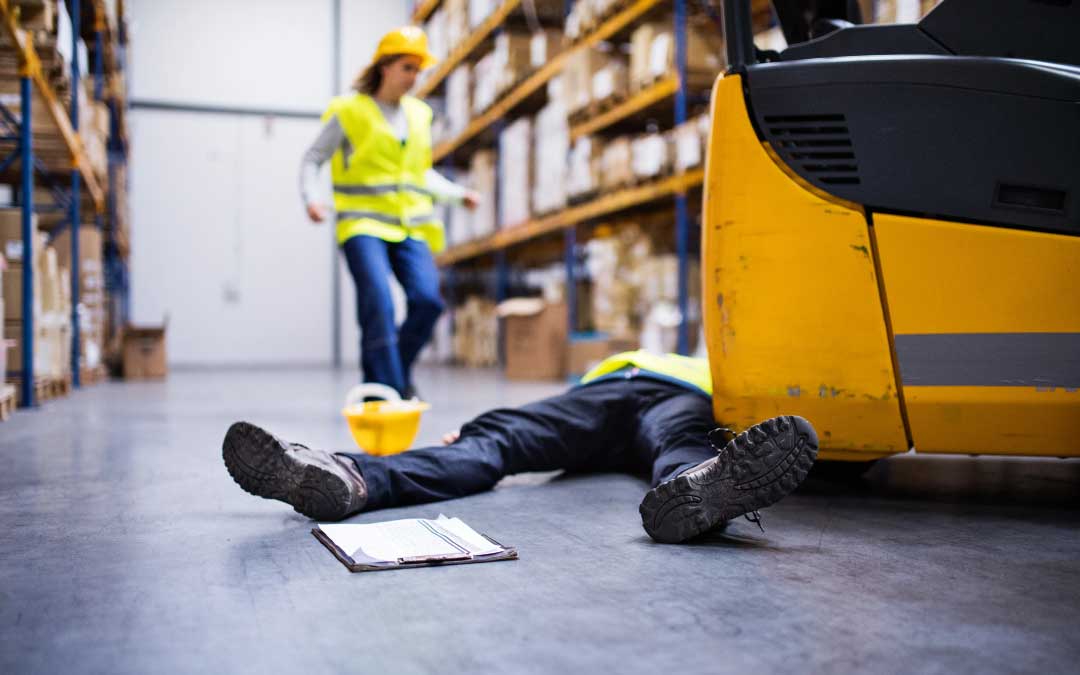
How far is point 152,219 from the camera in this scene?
13.3m

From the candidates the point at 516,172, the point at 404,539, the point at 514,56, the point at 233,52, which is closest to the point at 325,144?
the point at 404,539

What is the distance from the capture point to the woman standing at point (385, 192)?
4.12 meters

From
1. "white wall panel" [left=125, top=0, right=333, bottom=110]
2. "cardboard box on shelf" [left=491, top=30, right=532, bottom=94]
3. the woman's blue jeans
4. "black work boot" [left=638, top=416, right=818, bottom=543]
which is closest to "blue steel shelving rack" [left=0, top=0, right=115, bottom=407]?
the woman's blue jeans

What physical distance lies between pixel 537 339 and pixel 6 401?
13.7 ft

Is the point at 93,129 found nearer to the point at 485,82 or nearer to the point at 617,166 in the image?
the point at 485,82

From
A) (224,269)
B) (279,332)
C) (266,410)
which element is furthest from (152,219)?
(266,410)

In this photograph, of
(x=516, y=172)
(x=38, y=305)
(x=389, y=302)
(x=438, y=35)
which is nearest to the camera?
(x=389, y=302)

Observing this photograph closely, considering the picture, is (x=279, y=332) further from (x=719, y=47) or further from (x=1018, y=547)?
(x=1018, y=547)

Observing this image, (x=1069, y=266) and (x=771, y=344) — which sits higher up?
(x=1069, y=266)

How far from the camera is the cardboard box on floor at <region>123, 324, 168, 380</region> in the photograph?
9.03m

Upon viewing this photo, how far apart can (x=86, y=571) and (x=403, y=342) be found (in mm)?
2834

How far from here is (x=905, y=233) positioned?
6.88 ft

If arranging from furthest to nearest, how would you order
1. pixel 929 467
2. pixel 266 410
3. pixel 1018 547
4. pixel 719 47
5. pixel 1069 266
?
pixel 719 47, pixel 266 410, pixel 929 467, pixel 1069 266, pixel 1018 547

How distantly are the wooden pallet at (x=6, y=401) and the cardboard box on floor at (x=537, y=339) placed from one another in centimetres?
387
